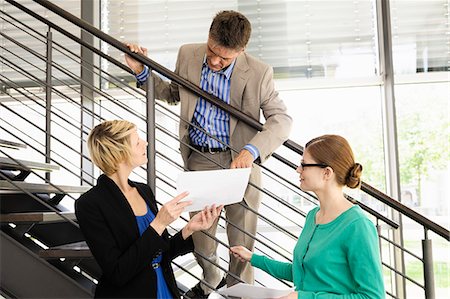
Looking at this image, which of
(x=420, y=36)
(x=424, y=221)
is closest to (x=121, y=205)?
(x=424, y=221)

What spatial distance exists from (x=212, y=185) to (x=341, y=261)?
1.49ft

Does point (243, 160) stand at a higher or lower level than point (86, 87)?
lower

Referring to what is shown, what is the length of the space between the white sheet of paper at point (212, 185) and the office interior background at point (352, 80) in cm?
246

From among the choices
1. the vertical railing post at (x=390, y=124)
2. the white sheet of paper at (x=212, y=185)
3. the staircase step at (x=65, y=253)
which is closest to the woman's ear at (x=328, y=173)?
the white sheet of paper at (x=212, y=185)

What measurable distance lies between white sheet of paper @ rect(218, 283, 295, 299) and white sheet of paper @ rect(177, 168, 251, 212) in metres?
0.29

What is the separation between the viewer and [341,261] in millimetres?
1657

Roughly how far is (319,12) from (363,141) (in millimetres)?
1113

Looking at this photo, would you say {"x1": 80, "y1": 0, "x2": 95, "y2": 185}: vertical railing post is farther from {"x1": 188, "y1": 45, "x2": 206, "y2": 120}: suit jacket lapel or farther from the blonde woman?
the blonde woman

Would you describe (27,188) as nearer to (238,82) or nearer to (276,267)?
(238,82)

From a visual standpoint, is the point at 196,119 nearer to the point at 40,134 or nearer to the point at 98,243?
the point at 98,243

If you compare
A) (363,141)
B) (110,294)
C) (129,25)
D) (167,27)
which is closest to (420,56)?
(363,141)

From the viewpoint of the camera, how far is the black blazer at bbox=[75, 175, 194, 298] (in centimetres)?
166

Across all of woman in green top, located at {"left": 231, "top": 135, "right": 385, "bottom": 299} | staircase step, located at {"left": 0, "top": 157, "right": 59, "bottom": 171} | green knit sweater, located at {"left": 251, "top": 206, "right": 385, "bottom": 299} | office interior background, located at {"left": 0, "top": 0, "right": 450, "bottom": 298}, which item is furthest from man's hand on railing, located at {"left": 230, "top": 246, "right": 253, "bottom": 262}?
office interior background, located at {"left": 0, "top": 0, "right": 450, "bottom": 298}

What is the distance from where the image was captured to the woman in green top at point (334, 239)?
160 centimetres
